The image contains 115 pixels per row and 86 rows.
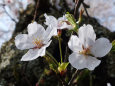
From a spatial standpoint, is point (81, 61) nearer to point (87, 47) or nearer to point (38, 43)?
point (87, 47)

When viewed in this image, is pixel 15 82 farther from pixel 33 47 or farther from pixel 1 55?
pixel 33 47

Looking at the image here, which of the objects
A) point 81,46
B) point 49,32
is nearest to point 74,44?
point 81,46

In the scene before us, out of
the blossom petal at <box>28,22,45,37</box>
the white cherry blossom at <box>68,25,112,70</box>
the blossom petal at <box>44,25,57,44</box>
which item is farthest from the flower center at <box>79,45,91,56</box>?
the blossom petal at <box>28,22,45,37</box>

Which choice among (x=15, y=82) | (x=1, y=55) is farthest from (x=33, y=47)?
(x=1, y=55)

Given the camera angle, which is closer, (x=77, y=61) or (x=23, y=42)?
(x=77, y=61)

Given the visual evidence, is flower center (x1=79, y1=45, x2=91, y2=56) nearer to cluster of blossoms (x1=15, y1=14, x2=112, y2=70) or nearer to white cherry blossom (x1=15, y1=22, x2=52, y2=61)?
cluster of blossoms (x1=15, y1=14, x2=112, y2=70)

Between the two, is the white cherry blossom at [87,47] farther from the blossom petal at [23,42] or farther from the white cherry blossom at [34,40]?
the blossom petal at [23,42]

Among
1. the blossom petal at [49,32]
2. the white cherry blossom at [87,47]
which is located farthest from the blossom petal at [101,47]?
the blossom petal at [49,32]
